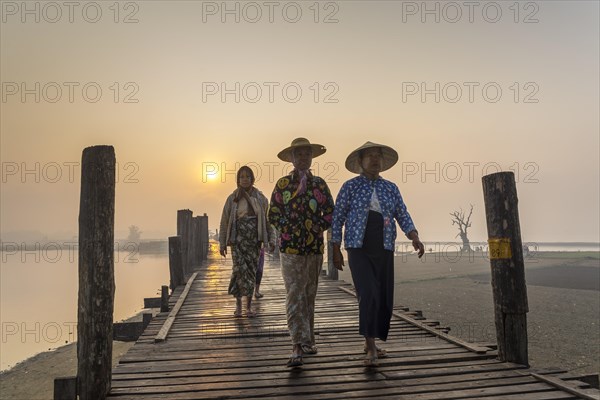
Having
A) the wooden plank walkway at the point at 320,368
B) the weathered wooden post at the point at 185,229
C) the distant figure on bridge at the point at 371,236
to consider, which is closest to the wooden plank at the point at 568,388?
the wooden plank walkway at the point at 320,368

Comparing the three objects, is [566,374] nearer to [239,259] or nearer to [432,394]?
[432,394]

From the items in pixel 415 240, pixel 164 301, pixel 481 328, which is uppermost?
pixel 415 240

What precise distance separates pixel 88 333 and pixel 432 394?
2.70 meters

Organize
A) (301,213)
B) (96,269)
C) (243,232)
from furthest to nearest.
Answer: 1. (243,232)
2. (301,213)
3. (96,269)

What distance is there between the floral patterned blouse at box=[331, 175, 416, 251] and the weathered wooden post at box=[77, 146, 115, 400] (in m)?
2.02

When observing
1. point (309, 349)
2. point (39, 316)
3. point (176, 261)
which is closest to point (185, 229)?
point (176, 261)

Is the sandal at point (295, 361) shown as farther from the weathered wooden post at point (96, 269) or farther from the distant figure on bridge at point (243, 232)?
the distant figure on bridge at point (243, 232)

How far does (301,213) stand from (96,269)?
192 cm

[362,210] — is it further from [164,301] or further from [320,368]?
[164,301]

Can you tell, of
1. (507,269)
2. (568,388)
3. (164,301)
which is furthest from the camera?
(164,301)

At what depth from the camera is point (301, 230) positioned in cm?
436

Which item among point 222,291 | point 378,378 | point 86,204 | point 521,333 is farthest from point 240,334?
point 222,291

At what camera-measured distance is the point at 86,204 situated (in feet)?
11.5

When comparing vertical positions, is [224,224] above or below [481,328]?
above
